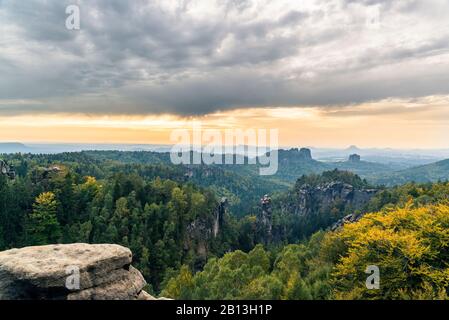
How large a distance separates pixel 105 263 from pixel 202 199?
Answer: 96.9 metres

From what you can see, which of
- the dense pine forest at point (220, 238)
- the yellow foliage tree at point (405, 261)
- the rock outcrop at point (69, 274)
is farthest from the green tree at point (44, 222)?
the yellow foliage tree at point (405, 261)

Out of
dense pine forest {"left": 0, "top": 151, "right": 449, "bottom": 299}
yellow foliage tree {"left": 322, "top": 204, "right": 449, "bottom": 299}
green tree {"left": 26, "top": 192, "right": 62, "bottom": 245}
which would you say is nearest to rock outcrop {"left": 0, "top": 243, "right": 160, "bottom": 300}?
dense pine forest {"left": 0, "top": 151, "right": 449, "bottom": 299}

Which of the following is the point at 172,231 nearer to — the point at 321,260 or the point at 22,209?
the point at 22,209

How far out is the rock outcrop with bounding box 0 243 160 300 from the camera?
28250mm

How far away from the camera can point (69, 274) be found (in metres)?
28.9

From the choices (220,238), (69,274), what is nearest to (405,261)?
(69,274)

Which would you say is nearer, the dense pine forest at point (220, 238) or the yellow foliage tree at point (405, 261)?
the yellow foliage tree at point (405, 261)

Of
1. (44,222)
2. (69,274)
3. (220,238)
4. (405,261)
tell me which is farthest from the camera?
(220,238)

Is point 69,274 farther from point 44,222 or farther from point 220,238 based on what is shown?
point 220,238

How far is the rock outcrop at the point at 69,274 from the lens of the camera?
28250 mm

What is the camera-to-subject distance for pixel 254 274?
59.9 m

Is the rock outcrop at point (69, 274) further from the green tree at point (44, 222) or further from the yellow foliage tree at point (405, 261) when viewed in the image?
the green tree at point (44, 222)

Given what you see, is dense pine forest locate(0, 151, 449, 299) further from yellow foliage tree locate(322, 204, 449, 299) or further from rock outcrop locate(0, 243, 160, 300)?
rock outcrop locate(0, 243, 160, 300)
